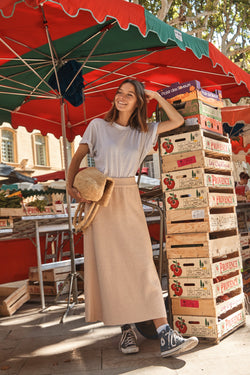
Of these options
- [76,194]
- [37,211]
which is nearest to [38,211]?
[37,211]

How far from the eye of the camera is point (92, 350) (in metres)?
3.77

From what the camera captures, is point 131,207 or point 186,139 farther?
point 186,139

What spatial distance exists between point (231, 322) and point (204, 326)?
376 mm

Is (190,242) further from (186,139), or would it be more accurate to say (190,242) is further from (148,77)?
(148,77)

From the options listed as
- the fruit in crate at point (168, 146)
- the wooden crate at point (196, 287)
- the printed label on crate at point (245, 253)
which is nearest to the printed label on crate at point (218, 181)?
the fruit in crate at point (168, 146)

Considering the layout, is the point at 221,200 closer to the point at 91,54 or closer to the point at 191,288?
the point at 191,288

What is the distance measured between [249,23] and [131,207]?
17.6m

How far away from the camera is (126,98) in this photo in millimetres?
3680

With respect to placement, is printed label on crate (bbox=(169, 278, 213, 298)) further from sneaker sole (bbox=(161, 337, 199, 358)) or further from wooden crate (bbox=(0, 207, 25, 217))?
wooden crate (bbox=(0, 207, 25, 217))

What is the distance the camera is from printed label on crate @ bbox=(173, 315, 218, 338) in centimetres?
371

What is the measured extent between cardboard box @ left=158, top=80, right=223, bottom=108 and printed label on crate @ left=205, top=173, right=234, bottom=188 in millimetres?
762

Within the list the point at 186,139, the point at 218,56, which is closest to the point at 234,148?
the point at 218,56

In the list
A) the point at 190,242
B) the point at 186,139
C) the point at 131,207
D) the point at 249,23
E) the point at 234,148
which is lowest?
the point at 190,242

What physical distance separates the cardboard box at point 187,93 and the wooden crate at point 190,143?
1.15 feet
